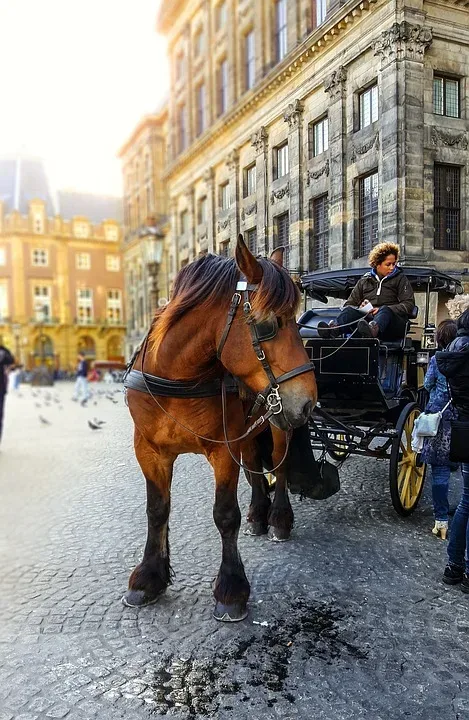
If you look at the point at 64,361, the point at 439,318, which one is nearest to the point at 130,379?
the point at 439,318

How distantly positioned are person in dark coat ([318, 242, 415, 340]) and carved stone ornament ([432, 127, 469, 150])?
376 cm

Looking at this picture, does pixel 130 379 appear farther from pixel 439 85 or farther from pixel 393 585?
pixel 439 85

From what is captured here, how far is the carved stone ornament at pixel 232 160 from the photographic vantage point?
21.1 ft

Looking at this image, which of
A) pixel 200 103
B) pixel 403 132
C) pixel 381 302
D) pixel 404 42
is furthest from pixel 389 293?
pixel 200 103

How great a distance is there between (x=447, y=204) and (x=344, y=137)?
1.89m

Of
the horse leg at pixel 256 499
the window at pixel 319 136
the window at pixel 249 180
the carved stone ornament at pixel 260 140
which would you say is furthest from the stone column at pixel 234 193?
the horse leg at pixel 256 499

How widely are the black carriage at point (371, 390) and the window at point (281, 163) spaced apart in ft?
4.58

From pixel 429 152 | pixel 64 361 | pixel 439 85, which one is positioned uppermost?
pixel 439 85

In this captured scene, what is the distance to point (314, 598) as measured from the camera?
2.62 meters

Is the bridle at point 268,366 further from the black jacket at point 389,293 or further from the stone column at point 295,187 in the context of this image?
the stone column at point 295,187

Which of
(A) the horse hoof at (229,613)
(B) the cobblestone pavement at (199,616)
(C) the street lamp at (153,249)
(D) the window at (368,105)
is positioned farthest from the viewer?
(C) the street lamp at (153,249)

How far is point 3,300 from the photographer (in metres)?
45.6

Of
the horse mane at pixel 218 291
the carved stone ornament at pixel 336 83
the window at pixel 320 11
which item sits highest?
the window at pixel 320 11

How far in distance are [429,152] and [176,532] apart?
6718 mm
